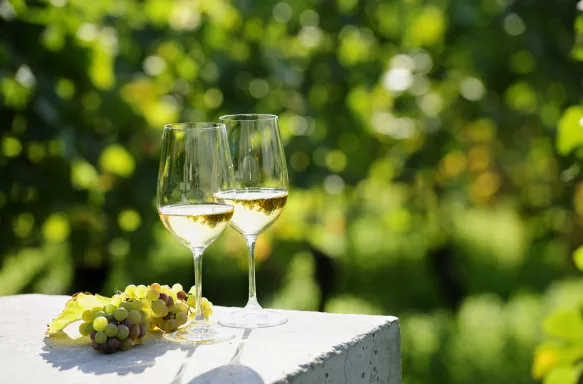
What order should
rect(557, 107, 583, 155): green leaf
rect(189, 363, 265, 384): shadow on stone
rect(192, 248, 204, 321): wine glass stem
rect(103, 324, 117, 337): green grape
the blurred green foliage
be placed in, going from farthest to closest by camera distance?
the blurred green foliage → rect(557, 107, 583, 155): green leaf → rect(192, 248, 204, 321): wine glass stem → rect(103, 324, 117, 337): green grape → rect(189, 363, 265, 384): shadow on stone

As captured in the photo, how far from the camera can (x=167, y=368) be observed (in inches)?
54.7

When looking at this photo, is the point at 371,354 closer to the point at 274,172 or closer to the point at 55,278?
the point at 274,172

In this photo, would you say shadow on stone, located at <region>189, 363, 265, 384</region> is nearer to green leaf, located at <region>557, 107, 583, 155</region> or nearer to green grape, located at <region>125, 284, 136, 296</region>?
green grape, located at <region>125, 284, 136, 296</region>

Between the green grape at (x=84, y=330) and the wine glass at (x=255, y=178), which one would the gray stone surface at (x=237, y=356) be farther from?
the wine glass at (x=255, y=178)

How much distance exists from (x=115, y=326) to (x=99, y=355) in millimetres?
61

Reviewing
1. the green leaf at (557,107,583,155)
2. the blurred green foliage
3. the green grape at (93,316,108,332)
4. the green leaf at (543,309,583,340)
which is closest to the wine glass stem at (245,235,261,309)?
the green grape at (93,316,108,332)

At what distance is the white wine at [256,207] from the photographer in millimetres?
1674

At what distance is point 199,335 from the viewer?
5.21 feet

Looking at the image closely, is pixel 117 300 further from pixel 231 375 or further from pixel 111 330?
pixel 231 375

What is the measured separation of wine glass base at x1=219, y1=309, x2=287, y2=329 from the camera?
1696 millimetres

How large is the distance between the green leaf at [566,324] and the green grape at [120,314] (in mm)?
1091

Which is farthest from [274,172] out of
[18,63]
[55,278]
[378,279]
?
[378,279]

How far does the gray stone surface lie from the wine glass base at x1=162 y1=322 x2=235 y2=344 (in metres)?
0.02

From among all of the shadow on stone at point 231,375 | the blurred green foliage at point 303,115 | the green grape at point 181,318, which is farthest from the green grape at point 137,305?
the blurred green foliage at point 303,115
